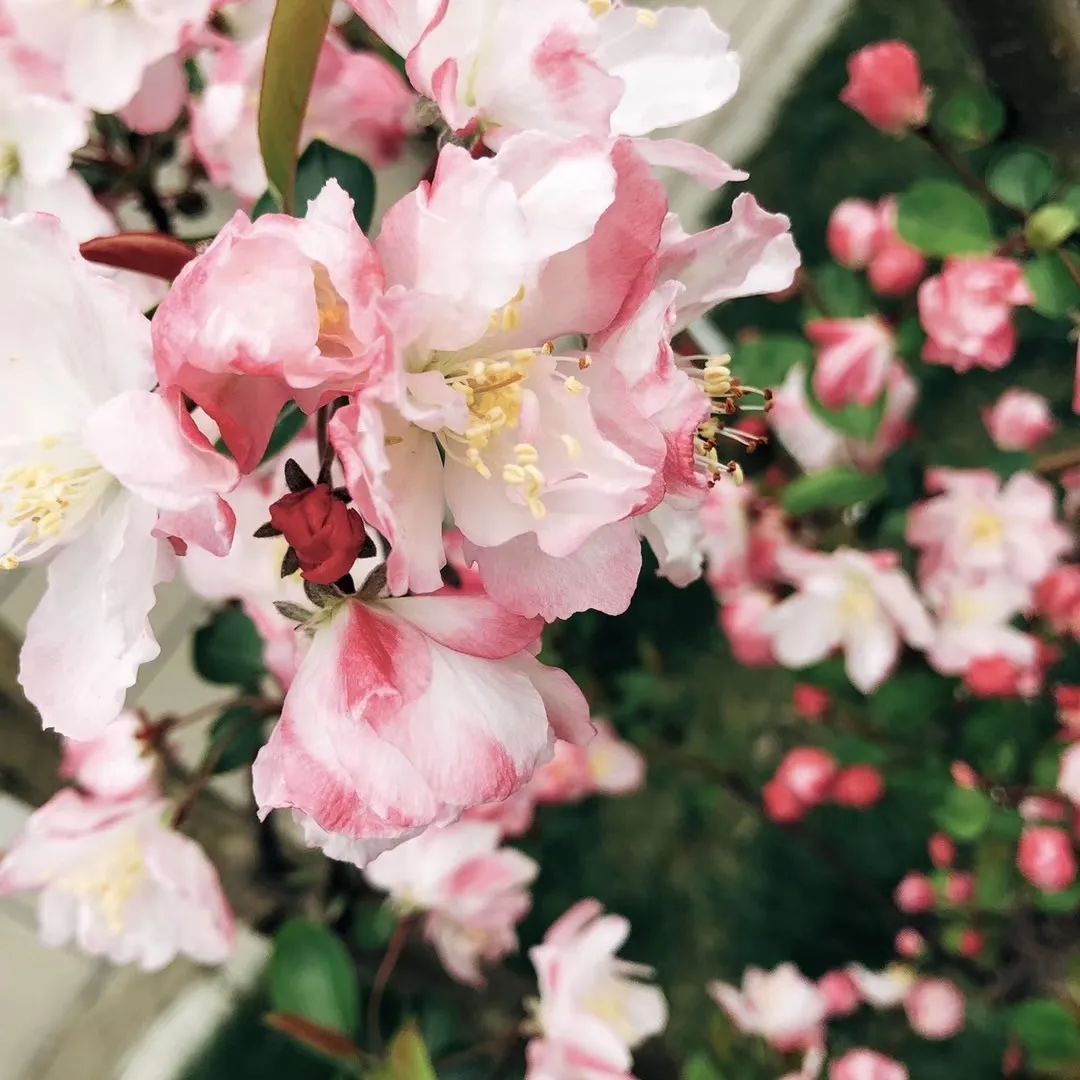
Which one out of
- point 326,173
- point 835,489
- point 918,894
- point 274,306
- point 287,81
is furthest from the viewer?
point 918,894

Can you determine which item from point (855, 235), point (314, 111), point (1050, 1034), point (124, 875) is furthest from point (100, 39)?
point (1050, 1034)

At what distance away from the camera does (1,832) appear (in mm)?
1222

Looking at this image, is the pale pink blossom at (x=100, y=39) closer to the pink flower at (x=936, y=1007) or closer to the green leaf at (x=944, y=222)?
the green leaf at (x=944, y=222)

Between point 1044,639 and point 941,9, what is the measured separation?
1101 mm

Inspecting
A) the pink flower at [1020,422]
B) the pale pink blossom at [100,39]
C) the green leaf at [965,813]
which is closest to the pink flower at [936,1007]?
the green leaf at [965,813]

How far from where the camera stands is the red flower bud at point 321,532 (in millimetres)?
310

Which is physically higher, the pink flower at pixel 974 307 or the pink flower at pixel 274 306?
the pink flower at pixel 274 306

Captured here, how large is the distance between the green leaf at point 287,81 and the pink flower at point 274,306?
4.6 inches

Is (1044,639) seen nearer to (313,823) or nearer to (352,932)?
(352,932)

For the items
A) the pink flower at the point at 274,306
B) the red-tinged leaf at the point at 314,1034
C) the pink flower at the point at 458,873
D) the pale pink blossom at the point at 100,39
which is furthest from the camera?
the pink flower at the point at 458,873

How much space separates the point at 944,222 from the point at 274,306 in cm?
61

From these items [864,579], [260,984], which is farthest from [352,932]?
[864,579]

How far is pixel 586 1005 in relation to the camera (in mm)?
832

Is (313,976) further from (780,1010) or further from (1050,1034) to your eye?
(1050,1034)
